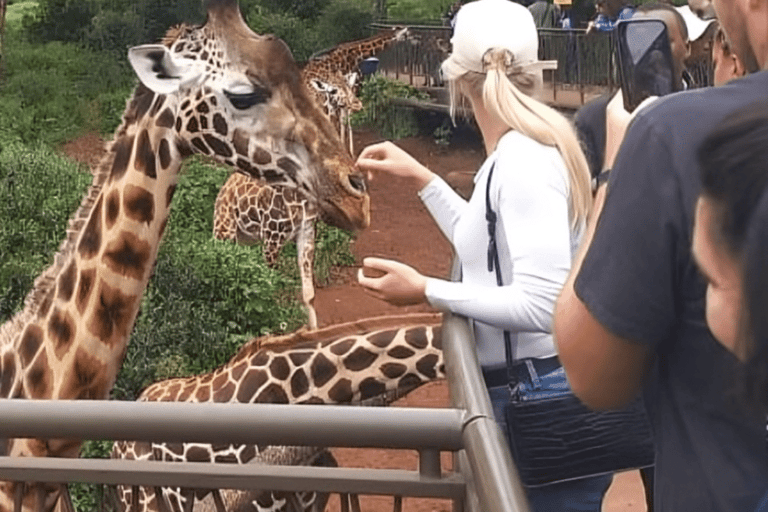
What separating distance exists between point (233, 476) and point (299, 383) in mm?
1811

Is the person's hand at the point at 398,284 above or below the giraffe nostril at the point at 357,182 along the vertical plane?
above

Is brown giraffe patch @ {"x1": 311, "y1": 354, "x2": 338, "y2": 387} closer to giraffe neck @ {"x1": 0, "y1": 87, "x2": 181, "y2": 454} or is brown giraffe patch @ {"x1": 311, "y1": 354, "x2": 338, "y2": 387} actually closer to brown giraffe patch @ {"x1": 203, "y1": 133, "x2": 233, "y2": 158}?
giraffe neck @ {"x1": 0, "y1": 87, "x2": 181, "y2": 454}

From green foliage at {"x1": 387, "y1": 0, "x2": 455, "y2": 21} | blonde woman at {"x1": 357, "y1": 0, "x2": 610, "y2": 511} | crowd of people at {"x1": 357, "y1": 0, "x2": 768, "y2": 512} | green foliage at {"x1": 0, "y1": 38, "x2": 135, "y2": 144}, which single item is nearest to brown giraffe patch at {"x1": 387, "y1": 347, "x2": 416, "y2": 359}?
blonde woman at {"x1": 357, "y1": 0, "x2": 610, "y2": 511}

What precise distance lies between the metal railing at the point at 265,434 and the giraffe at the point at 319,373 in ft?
4.78

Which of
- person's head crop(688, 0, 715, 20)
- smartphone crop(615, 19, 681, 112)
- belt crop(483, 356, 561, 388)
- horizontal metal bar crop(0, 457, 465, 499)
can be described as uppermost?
smartphone crop(615, 19, 681, 112)

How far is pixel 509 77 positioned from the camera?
2.06 metres

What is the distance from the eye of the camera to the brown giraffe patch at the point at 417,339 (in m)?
3.24

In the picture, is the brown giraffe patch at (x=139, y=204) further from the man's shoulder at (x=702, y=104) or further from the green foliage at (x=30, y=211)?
the man's shoulder at (x=702, y=104)

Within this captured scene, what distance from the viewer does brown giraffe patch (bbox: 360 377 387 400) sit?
331 cm

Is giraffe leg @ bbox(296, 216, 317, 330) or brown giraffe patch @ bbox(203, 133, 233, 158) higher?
brown giraffe patch @ bbox(203, 133, 233, 158)

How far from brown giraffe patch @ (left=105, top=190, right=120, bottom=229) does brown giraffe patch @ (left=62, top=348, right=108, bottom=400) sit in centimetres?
38

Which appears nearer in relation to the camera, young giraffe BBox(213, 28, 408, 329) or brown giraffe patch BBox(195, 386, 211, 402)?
brown giraffe patch BBox(195, 386, 211, 402)

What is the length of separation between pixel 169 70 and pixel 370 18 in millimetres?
9813

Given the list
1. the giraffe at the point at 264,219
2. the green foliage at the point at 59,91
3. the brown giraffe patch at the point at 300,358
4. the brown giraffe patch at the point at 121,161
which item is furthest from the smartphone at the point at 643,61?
the green foliage at the point at 59,91
